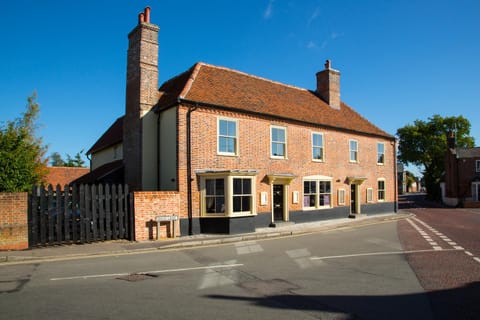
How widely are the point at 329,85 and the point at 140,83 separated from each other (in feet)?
46.7

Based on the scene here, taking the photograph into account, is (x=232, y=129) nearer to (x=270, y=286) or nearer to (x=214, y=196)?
(x=214, y=196)

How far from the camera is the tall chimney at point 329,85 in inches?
1011

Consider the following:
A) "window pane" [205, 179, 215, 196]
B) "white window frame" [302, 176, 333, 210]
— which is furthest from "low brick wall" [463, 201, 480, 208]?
"window pane" [205, 179, 215, 196]

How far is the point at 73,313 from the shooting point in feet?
18.4

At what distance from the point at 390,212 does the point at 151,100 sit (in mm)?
20109

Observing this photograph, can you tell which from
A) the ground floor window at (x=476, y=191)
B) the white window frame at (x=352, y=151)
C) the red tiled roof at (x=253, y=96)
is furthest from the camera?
the ground floor window at (x=476, y=191)

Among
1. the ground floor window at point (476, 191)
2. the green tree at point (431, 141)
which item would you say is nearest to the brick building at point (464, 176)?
the ground floor window at point (476, 191)

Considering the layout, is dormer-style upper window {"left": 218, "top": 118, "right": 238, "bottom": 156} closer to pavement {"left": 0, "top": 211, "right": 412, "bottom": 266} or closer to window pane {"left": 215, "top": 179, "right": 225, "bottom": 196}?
window pane {"left": 215, "top": 179, "right": 225, "bottom": 196}

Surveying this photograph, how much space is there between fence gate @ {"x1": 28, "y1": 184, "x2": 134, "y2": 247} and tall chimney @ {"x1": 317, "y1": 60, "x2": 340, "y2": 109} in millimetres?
16901

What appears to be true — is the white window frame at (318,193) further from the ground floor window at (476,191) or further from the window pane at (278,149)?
the ground floor window at (476,191)

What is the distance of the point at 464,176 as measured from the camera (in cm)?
4444

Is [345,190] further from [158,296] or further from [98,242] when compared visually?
[158,296]

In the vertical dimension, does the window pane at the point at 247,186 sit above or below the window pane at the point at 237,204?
above

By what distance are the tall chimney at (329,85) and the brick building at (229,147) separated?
154cm
